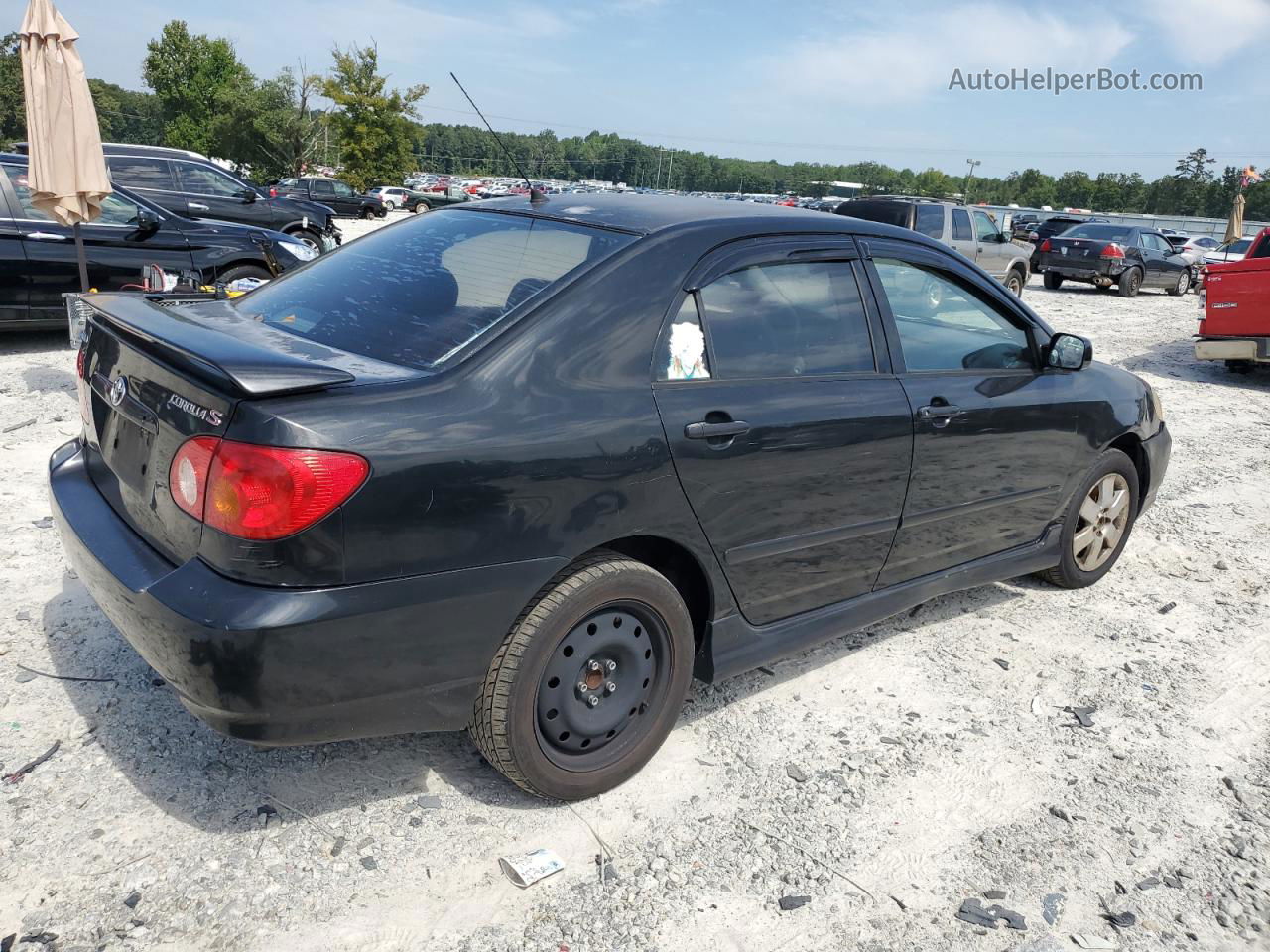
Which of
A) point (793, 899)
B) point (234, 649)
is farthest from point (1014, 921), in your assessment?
point (234, 649)

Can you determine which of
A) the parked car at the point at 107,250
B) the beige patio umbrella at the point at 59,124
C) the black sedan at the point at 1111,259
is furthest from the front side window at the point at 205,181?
the black sedan at the point at 1111,259

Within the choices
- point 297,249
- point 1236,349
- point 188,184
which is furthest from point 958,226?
point 188,184

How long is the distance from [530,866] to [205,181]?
13864 mm

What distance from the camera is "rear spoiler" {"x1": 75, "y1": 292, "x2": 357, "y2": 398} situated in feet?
7.78

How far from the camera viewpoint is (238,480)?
7.62 ft

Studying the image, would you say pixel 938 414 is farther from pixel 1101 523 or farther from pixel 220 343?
pixel 220 343

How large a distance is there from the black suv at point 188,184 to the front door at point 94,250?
138 inches

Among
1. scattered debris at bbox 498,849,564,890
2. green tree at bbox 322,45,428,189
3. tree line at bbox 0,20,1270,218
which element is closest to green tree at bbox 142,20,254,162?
tree line at bbox 0,20,1270,218

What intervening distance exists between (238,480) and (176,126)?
8148 cm

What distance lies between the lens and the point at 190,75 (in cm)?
7525

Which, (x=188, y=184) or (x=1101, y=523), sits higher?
(x=188, y=184)

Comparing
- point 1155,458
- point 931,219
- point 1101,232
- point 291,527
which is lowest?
point 1155,458

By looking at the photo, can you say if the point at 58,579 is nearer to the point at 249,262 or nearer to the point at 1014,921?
the point at 1014,921

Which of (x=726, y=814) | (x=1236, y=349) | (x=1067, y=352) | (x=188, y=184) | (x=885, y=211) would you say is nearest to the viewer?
(x=726, y=814)
